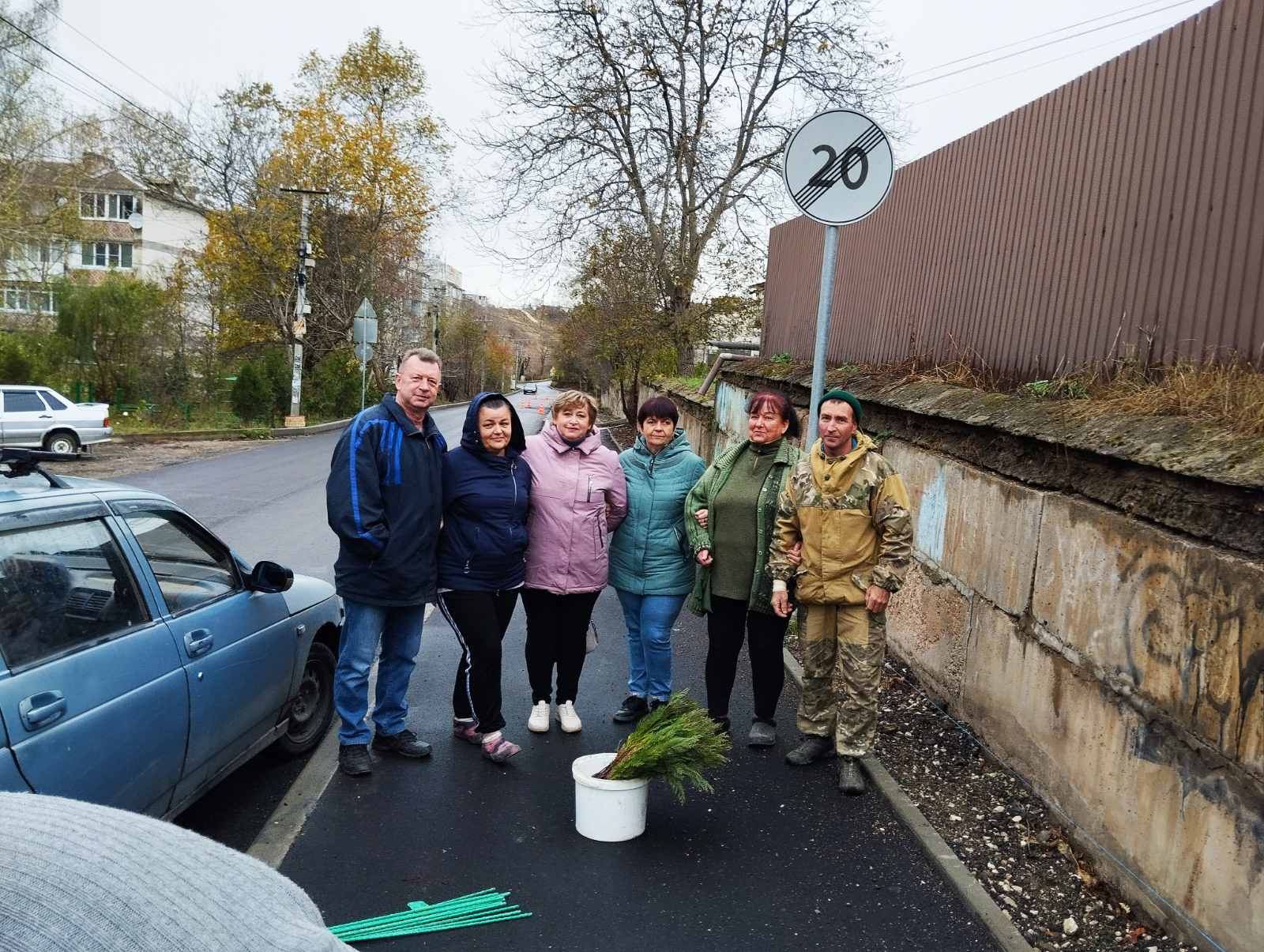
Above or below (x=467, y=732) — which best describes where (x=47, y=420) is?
above

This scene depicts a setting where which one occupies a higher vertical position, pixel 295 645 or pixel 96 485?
pixel 96 485

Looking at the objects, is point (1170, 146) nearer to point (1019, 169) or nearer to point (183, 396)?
point (1019, 169)

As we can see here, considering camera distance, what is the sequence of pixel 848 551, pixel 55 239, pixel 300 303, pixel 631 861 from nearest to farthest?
pixel 631 861 → pixel 848 551 → pixel 300 303 → pixel 55 239

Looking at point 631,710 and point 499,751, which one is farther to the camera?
point 631,710

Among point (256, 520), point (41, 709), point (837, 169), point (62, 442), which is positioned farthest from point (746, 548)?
point (62, 442)

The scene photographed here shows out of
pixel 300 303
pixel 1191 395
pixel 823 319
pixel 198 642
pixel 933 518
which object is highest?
pixel 300 303

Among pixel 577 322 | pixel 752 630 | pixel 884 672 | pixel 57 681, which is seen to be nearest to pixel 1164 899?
pixel 752 630

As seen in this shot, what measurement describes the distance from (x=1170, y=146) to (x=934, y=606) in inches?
107

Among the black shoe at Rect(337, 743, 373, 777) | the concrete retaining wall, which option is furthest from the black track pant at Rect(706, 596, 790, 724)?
the black shoe at Rect(337, 743, 373, 777)

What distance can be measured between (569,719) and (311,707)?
135 cm

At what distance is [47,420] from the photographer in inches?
730

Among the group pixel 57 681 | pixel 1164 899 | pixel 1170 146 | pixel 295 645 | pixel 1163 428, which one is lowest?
pixel 1164 899

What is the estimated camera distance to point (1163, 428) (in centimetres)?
346

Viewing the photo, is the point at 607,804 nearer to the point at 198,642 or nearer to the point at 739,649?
the point at 739,649
